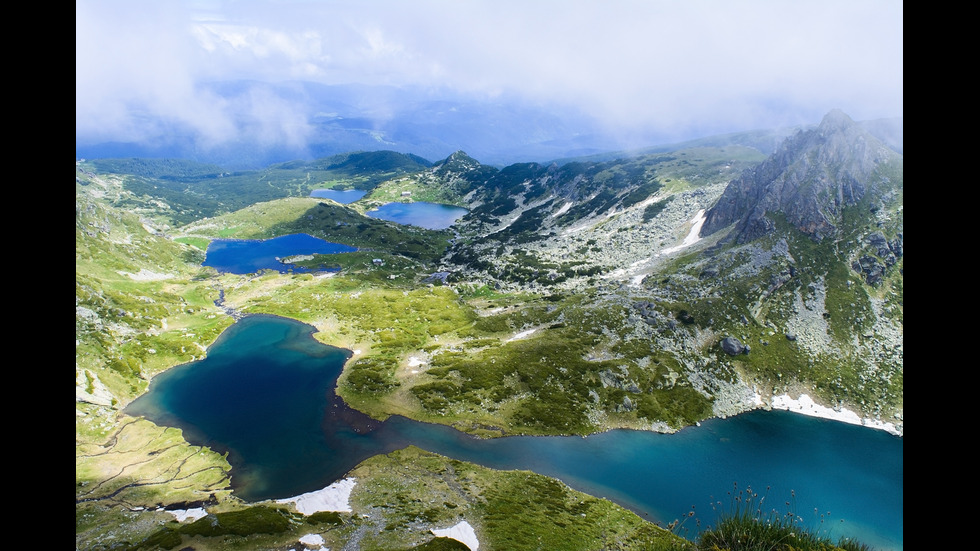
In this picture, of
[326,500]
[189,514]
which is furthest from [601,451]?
[189,514]

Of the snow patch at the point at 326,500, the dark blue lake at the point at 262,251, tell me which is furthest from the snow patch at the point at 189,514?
the dark blue lake at the point at 262,251

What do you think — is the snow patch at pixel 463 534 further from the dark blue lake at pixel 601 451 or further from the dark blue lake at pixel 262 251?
the dark blue lake at pixel 262 251

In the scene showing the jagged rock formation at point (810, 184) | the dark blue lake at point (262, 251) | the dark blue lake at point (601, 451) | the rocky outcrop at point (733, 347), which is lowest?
the dark blue lake at point (601, 451)

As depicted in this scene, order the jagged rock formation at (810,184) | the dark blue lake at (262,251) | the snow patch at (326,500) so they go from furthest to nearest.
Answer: the dark blue lake at (262,251) < the jagged rock formation at (810,184) < the snow patch at (326,500)

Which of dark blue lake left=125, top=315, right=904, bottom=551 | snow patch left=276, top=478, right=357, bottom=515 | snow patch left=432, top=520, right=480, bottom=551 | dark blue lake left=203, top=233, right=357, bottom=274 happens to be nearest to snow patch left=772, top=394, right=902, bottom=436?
dark blue lake left=125, top=315, right=904, bottom=551

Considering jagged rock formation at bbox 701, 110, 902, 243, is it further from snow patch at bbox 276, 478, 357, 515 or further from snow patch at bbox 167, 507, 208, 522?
snow patch at bbox 167, 507, 208, 522

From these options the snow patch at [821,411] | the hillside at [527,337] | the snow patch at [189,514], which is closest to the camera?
the snow patch at [189,514]
